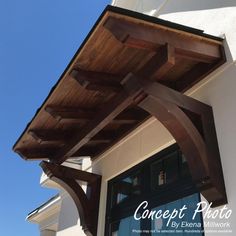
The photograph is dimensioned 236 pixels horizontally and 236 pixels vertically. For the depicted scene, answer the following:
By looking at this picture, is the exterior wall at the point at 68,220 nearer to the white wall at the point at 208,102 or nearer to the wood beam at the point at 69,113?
the white wall at the point at 208,102

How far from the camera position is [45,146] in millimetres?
3383

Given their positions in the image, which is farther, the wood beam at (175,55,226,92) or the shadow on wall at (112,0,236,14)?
the shadow on wall at (112,0,236,14)

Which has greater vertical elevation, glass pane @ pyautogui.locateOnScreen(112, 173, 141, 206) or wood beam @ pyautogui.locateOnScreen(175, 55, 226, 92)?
wood beam @ pyautogui.locateOnScreen(175, 55, 226, 92)

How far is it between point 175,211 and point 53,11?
7507 millimetres

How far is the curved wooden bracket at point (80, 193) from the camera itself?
10.4 ft

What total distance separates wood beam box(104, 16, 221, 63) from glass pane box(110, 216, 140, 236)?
1507 mm

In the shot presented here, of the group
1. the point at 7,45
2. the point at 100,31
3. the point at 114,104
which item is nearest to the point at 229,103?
the point at 114,104

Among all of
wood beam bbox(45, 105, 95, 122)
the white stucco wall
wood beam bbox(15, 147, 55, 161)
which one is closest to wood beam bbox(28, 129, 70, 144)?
wood beam bbox(15, 147, 55, 161)

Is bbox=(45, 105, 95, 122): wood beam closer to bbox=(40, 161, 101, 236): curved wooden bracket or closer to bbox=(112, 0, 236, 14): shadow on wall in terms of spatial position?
bbox=(40, 161, 101, 236): curved wooden bracket

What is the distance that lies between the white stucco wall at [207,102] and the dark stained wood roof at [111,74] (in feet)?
0.32

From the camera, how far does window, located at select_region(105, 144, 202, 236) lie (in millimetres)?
2314

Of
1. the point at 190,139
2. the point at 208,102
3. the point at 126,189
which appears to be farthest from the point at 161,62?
the point at 126,189

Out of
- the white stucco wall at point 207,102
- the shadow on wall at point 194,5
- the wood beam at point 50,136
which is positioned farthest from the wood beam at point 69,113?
the shadow on wall at point 194,5

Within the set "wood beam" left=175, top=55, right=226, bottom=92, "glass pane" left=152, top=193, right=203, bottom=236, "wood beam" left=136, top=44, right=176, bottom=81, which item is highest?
"wood beam" left=175, top=55, right=226, bottom=92
